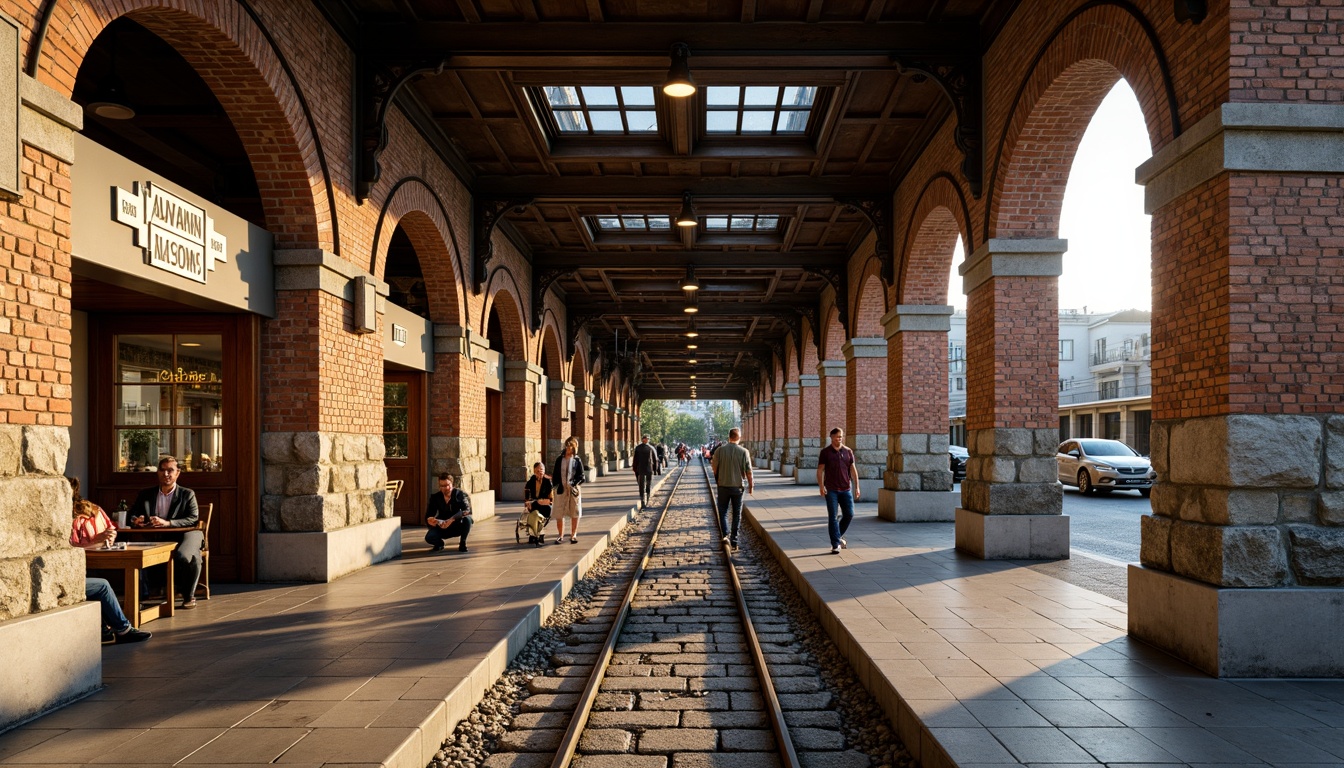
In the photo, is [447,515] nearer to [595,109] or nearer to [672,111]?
[595,109]

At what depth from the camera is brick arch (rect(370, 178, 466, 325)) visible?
9.74 m

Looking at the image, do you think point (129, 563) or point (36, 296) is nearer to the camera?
point (36, 296)

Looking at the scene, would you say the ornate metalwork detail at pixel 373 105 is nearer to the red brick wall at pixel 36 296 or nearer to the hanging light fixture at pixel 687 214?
the red brick wall at pixel 36 296

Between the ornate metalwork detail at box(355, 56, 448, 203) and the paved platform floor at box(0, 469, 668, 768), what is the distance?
13.3 feet

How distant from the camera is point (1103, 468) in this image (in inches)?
756

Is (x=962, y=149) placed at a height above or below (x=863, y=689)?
above

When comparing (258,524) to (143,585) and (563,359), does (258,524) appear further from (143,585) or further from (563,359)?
(563,359)

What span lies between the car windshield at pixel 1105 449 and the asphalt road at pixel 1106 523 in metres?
0.93

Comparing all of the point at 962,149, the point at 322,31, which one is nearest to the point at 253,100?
the point at 322,31

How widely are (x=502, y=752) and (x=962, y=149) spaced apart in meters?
8.03

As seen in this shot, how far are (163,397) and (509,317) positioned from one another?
30.9 ft

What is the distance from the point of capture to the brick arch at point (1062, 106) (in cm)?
596

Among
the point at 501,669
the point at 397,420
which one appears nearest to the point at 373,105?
the point at 397,420

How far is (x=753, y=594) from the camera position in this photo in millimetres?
8438
